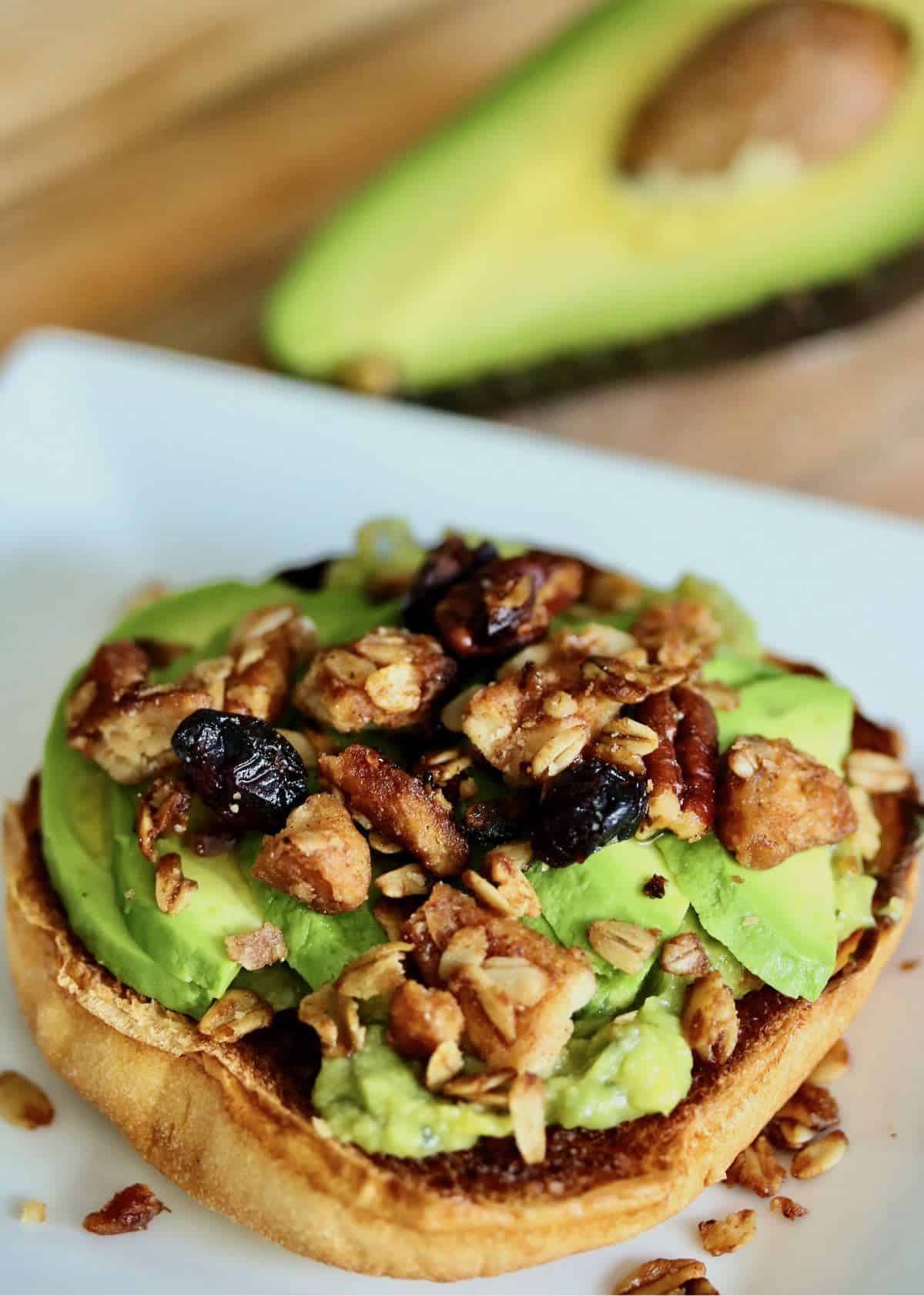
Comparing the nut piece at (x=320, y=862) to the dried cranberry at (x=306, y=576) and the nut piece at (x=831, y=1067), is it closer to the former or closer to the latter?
A: the dried cranberry at (x=306, y=576)

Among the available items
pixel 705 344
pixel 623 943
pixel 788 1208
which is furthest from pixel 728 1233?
pixel 705 344

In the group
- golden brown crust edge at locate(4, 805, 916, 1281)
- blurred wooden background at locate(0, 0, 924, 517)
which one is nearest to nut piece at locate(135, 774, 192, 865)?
golden brown crust edge at locate(4, 805, 916, 1281)

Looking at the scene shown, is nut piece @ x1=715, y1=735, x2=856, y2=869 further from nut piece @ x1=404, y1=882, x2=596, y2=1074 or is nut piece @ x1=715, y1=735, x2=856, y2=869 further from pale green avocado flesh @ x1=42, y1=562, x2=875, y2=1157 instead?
nut piece @ x1=404, y1=882, x2=596, y2=1074

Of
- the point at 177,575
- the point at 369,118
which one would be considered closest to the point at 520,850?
the point at 177,575

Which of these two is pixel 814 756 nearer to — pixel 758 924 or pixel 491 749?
pixel 758 924

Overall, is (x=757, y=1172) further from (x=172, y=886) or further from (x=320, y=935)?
(x=172, y=886)

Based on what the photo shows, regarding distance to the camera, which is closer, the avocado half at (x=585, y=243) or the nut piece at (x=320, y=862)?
the nut piece at (x=320, y=862)

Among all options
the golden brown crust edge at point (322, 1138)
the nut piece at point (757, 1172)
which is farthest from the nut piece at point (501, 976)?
the nut piece at point (757, 1172)
